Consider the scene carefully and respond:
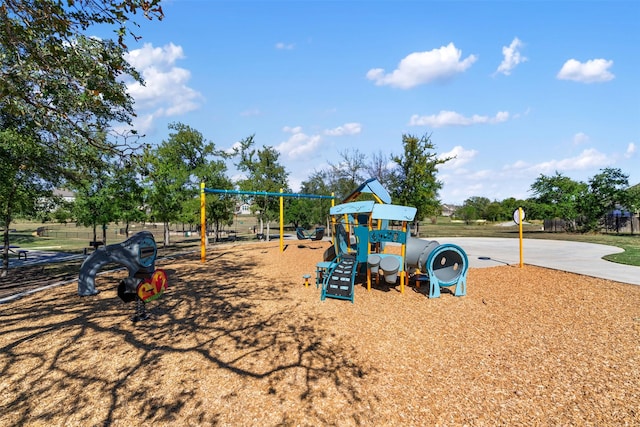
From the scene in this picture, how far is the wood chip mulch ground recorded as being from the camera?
4.00m

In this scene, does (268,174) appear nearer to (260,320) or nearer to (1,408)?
(260,320)

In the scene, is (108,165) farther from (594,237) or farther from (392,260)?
(594,237)

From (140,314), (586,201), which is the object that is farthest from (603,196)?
(140,314)

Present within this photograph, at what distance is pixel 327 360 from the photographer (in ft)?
17.4

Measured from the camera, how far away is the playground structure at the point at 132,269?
724 centimetres

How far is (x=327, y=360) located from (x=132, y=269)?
4939 millimetres

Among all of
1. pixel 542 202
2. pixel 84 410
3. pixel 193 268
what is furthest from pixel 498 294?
pixel 542 202

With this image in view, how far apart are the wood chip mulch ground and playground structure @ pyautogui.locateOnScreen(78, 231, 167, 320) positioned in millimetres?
587

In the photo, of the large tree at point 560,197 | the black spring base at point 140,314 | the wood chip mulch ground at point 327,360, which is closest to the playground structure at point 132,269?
the black spring base at point 140,314

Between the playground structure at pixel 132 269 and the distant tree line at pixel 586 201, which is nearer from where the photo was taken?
the playground structure at pixel 132 269

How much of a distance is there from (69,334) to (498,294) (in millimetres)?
10318

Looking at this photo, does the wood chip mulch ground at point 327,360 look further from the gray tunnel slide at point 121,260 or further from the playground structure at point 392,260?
the gray tunnel slide at point 121,260

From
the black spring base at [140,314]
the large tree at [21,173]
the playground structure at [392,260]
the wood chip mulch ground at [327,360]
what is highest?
the large tree at [21,173]

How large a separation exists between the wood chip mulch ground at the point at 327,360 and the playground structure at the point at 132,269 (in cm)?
59
